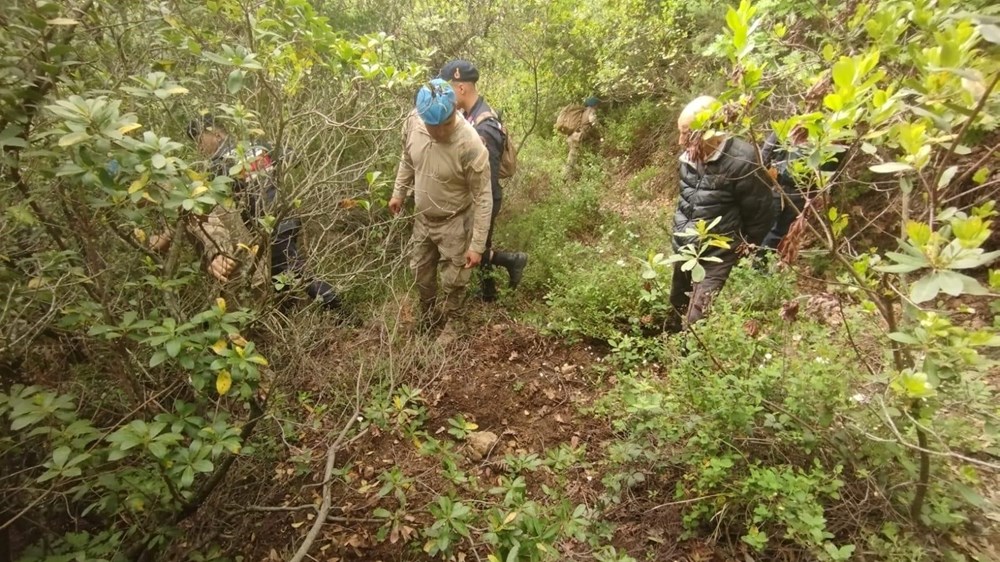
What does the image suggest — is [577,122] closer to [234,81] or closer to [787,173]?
[787,173]

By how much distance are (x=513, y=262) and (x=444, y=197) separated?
46.4 inches

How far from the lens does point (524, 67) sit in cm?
714

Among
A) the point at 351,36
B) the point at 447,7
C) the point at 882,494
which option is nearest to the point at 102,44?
the point at 882,494

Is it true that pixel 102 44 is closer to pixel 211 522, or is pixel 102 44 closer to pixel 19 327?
pixel 19 327

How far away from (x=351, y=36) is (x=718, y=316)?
17.5 ft

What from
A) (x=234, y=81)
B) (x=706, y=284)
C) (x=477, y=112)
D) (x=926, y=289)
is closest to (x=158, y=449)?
(x=234, y=81)

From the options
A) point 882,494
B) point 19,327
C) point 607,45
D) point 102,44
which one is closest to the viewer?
point 19,327

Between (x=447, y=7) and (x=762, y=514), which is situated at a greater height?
(x=447, y=7)

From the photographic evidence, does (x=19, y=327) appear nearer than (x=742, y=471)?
Yes

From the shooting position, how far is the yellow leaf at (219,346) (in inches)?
62.0

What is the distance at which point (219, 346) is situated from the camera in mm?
1599

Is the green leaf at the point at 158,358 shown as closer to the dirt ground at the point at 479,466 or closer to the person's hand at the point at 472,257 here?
the dirt ground at the point at 479,466

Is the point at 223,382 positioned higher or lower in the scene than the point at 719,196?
lower

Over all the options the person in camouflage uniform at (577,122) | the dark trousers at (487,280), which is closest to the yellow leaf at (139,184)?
the dark trousers at (487,280)
